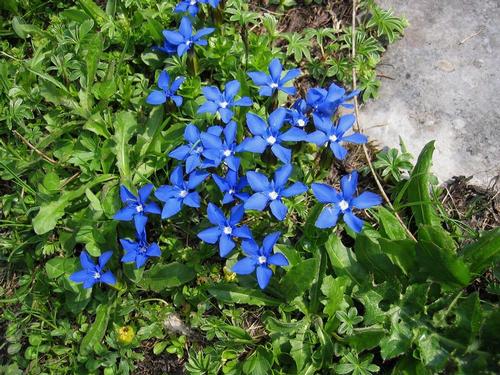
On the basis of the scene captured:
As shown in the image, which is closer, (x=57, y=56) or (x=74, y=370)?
(x=74, y=370)

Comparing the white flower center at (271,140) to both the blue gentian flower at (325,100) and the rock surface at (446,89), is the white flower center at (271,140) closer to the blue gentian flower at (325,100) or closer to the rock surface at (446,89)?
the blue gentian flower at (325,100)

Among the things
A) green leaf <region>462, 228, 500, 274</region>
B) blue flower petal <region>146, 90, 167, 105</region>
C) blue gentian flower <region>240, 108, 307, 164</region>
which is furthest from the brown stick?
blue flower petal <region>146, 90, 167, 105</region>

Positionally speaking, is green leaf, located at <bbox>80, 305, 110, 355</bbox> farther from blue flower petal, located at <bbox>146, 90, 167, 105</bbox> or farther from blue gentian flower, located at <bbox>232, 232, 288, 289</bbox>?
blue flower petal, located at <bbox>146, 90, 167, 105</bbox>

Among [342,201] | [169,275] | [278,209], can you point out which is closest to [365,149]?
[342,201]

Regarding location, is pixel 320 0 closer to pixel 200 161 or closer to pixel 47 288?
pixel 200 161

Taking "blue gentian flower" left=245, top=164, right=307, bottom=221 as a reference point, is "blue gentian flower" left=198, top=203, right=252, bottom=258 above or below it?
below

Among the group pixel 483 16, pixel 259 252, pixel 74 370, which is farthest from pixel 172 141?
pixel 483 16
